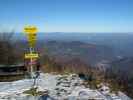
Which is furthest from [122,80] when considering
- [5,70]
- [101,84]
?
[5,70]

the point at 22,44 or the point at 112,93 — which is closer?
the point at 112,93

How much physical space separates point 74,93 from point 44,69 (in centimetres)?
425

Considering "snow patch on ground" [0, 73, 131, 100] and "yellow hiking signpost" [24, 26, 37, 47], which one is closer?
"snow patch on ground" [0, 73, 131, 100]

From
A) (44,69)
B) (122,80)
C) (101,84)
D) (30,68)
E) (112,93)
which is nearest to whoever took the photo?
(112,93)

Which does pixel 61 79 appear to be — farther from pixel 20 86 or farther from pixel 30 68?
pixel 30 68

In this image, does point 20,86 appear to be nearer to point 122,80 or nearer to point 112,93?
point 112,93

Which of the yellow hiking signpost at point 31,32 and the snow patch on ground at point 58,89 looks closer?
the snow patch on ground at point 58,89

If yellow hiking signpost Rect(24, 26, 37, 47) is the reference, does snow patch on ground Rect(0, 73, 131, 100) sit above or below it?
below

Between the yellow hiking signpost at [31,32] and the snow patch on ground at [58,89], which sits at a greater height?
the yellow hiking signpost at [31,32]

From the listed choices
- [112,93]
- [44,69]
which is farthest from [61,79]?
[44,69]

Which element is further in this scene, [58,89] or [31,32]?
[31,32]

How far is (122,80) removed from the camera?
10.4 meters

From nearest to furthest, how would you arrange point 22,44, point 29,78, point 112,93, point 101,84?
point 112,93, point 101,84, point 29,78, point 22,44

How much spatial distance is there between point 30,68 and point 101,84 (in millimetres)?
3215
